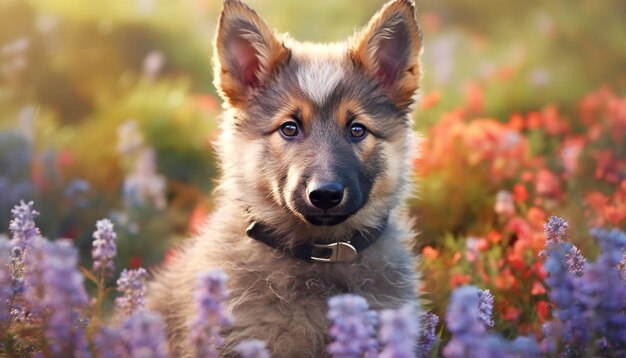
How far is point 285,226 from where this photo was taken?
3754 millimetres

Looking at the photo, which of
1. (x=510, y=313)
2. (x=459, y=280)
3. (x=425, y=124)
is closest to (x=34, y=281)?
(x=510, y=313)

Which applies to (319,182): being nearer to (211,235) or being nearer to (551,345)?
(211,235)

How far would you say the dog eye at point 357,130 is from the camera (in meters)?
3.80

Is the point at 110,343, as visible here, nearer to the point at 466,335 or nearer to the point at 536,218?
the point at 466,335

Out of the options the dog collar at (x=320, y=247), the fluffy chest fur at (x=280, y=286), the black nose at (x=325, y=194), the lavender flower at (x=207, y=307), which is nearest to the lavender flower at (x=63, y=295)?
the lavender flower at (x=207, y=307)

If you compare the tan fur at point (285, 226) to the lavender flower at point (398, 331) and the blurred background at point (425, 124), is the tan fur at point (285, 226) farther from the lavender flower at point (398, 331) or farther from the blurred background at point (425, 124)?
the lavender flower at point (398, 331)

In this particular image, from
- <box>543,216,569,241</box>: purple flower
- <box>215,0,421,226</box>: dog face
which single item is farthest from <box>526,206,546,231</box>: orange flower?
<box>543,216,569,241</box>: purple flower

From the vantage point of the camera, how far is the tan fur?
334 centimetres

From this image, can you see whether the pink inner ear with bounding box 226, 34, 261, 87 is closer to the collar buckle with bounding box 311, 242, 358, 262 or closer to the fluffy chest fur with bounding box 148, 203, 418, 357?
the fluffy chest fur with bounding box 148, 203, 418, 357

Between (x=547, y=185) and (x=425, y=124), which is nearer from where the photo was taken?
→ (x=547, y=185)

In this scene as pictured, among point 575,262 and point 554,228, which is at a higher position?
point 554,228

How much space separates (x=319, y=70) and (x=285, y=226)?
0.85m

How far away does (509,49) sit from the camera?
973 cm

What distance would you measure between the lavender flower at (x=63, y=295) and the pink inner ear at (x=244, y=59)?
1.89 metres
